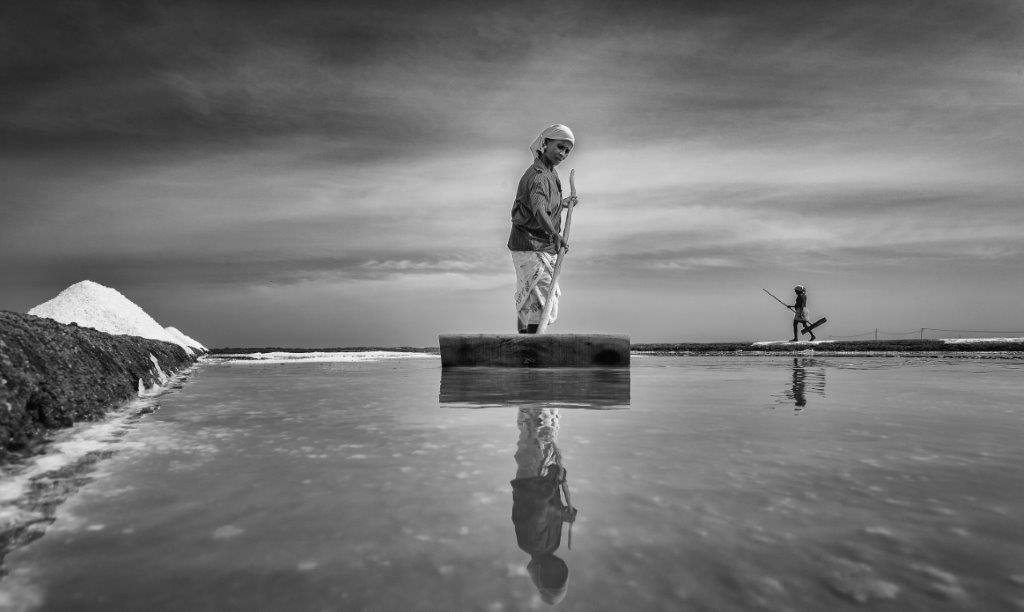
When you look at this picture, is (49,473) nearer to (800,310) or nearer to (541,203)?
(541,203)

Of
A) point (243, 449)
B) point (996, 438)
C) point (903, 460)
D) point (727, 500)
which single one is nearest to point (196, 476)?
point (243, 449)

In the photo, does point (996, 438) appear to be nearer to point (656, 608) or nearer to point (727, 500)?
point (727, 500)

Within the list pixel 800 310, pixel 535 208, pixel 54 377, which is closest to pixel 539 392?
pixel 54 377

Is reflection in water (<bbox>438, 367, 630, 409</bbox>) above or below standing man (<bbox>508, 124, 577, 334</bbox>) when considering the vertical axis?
below

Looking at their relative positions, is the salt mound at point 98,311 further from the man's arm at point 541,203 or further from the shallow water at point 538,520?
the shallow water at point 538,520

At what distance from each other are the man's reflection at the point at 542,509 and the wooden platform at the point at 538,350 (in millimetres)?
4828

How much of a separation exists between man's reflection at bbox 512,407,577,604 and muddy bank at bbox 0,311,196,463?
1445mm

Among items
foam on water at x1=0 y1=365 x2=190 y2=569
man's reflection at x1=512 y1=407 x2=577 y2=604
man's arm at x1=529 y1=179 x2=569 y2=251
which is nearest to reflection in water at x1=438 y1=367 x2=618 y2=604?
man's reflection at x1=512 y1=407 x2=577 y2=604

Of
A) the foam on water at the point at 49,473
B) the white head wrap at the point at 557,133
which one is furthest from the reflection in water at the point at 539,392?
the white head wrap at the point at 557,133

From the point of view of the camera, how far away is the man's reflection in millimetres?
906

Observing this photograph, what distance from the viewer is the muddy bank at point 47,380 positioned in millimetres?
1819

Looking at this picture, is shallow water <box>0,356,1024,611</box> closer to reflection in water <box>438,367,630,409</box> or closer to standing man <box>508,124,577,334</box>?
reflection in water <box>438,367,630,409</box>

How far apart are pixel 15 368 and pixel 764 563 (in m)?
2.21

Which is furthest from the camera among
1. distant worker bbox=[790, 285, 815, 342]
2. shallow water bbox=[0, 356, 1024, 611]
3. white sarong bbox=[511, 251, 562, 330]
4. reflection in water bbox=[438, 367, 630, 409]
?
distant worker bbox=[790, 285, 815, 342]
